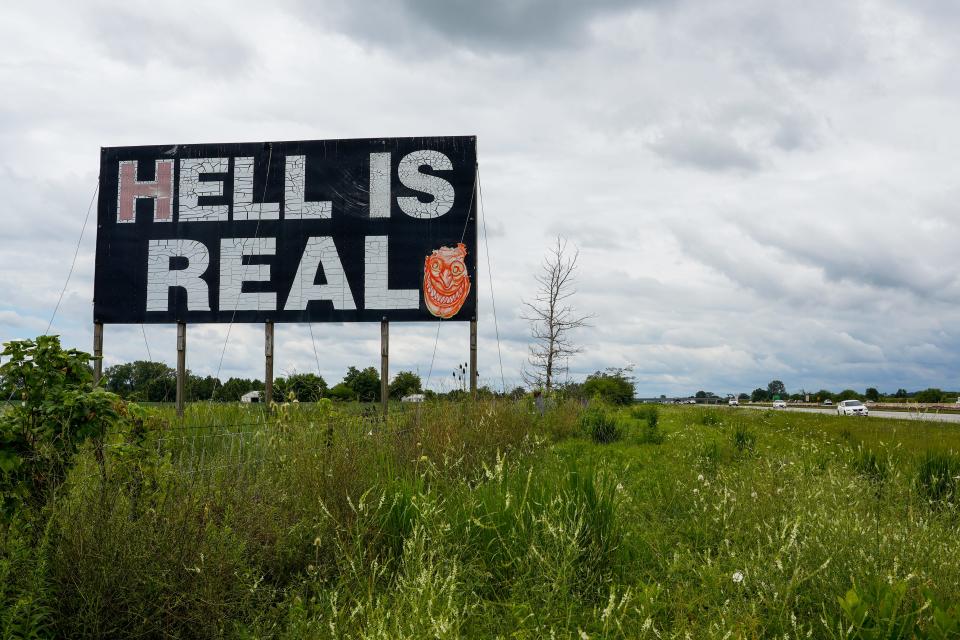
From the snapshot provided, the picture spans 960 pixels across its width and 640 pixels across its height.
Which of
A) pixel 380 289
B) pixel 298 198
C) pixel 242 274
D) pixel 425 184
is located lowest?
pixel 380 289

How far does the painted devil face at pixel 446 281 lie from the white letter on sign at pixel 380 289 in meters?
0.29

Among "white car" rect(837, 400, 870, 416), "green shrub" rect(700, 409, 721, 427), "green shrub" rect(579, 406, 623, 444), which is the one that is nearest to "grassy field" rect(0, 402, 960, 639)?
"green shrub" rect(579, 406, 623, 444)

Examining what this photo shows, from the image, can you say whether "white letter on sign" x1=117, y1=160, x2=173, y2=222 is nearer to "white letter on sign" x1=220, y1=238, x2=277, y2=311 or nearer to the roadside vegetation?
"white letter on sign" x1=220, y1=238, x2=277, y2=311

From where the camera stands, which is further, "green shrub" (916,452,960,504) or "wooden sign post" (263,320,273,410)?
"wooden sign post" (263,320,273,410)

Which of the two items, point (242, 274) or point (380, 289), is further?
point (242, 274)

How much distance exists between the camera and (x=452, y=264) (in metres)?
13.6

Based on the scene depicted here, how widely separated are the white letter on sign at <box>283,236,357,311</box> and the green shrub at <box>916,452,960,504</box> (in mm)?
9845

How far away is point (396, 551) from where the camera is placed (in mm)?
4918

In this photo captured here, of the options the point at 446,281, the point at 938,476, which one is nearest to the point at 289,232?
the point at 446,281

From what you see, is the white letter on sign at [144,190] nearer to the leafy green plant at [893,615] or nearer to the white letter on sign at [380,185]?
the white letter on sign at [380,185]

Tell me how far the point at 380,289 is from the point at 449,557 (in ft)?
31.2

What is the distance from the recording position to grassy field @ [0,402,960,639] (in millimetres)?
3689

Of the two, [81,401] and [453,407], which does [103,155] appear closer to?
[453,407]

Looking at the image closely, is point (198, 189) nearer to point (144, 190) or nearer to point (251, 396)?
point (144, 190)
